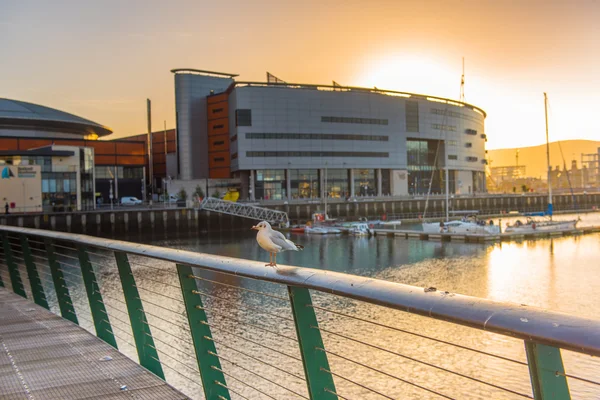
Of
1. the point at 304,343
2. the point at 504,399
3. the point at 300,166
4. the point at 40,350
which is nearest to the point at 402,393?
the point at 504,399

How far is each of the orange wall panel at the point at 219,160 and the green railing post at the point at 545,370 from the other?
119 metres

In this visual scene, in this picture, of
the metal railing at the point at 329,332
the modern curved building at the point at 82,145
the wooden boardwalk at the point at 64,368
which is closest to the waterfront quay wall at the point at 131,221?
the modern curved building at the point at 82,145

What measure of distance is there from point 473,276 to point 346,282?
3817 centimetres

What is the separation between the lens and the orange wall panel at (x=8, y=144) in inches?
3796

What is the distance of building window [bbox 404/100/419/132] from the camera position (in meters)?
124

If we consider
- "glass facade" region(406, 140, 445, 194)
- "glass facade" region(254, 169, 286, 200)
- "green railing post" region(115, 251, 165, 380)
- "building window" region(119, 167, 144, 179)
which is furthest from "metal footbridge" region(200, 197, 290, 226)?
"green railing post" region(115, 251, 165, 380)

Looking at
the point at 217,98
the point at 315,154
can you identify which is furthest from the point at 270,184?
the point at 217,98

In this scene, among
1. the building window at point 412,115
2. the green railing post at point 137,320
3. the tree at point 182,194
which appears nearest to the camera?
the green railing post at point 137,320

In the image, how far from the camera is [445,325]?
24.7m

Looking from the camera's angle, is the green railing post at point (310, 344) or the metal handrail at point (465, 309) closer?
the metal handrail at point (465, 309)

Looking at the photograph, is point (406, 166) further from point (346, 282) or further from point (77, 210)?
point (346, 282)

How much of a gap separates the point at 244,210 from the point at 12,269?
252 feet

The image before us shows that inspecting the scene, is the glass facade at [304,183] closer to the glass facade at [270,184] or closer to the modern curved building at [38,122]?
the glass facade at [270,184]

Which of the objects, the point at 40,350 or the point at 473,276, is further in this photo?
the point at 473,276
